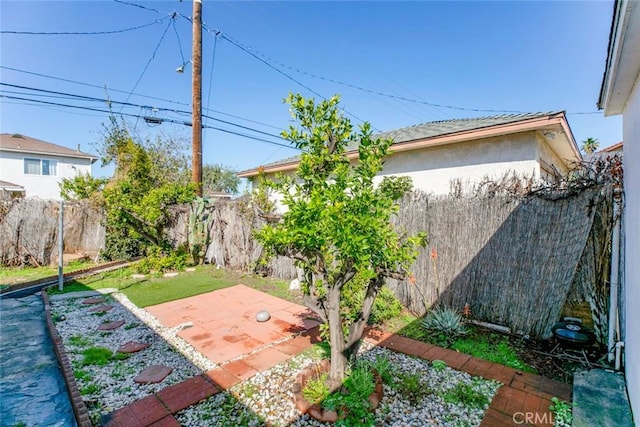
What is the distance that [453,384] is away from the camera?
10.7 feet

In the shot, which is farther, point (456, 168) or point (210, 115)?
point (210, 115)

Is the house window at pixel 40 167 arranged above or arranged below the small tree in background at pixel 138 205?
above

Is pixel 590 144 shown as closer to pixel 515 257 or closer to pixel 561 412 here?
pixel 515 257

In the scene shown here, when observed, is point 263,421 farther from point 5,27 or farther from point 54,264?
point 5,27

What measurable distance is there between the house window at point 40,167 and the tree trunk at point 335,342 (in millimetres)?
25188

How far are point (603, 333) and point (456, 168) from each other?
191 inches

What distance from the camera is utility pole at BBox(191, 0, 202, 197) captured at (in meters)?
9.77

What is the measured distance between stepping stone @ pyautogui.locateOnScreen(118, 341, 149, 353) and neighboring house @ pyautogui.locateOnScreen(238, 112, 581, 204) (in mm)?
3891

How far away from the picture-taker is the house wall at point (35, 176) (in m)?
18.8

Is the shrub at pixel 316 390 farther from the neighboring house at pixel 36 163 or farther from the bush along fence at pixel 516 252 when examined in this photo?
the neighboring house at pixel 36 163

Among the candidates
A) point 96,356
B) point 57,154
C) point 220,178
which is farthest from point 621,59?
point 220,178

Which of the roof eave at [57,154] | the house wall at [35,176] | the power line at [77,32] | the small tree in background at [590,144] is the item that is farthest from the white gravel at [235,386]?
the small tree in background at [590,144]

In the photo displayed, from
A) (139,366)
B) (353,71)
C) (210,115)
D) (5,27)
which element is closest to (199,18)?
(210,115)

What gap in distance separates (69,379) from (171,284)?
4.55 m
